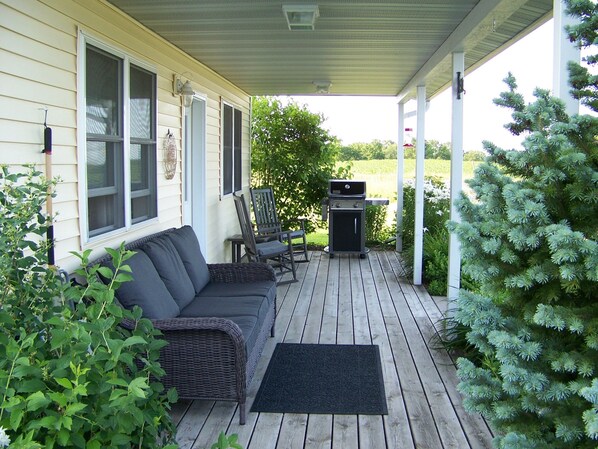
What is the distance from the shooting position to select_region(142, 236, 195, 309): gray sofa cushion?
13.6 ft

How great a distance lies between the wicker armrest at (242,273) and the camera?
16.5 feet

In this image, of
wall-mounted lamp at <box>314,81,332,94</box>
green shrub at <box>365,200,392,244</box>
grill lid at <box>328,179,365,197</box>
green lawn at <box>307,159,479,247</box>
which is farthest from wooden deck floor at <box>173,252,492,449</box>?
green lawn at <box>307,159,479,247</box>

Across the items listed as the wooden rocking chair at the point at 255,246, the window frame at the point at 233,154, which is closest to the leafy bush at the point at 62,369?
the wooden rocking chair at the point at 255,246

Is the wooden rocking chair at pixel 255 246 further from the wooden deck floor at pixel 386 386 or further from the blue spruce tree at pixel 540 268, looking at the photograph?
the blue spruce tree at pixel 540 268

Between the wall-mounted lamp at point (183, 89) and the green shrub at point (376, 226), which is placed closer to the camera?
the wall-mounted lamp at point (183, 89)

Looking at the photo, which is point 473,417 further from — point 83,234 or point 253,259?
point 253,259

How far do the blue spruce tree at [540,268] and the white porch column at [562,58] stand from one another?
1.25ft

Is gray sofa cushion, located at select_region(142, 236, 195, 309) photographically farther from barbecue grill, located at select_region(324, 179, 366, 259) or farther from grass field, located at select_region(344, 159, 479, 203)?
grass field, located at select_region(344, 159, 479, 203)

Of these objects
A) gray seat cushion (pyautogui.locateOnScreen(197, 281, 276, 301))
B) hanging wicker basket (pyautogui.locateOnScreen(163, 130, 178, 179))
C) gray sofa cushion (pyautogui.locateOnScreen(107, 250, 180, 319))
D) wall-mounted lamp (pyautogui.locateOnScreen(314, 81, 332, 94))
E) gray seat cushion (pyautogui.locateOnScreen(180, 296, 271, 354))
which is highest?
wall-mounted lamp (pyautogui.locateOnScreen(314, 81, 332, 94))

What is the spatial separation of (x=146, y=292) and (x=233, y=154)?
522 centimetres

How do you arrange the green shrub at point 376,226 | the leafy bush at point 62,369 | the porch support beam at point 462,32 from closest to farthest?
the leafy bush at point 62,369, the porch support beam at point 462,32, the green shrub at point 376,226

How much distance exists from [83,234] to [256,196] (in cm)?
505

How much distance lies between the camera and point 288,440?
10.6 feet

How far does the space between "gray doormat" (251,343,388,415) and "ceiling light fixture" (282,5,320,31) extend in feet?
7.46
